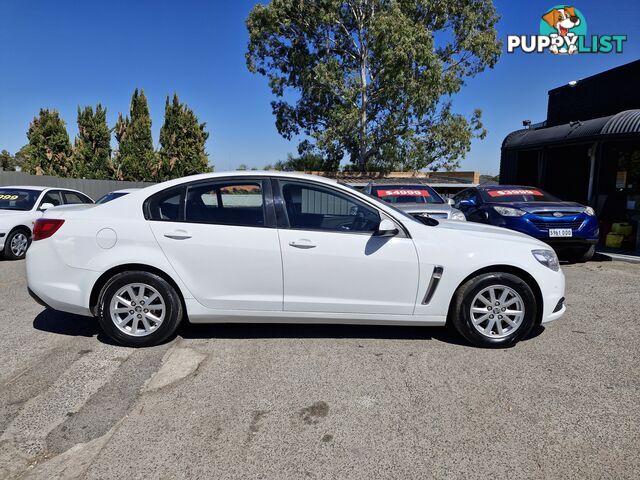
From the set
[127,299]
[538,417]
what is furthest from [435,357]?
[127,299]

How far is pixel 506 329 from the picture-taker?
13.6 feet

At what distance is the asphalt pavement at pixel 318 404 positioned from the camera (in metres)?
2.49

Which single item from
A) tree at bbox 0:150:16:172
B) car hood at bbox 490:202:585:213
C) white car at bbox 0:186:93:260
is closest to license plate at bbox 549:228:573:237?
car hood at bbox 490:202:585:213

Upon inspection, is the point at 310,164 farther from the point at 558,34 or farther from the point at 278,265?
the point at 278,265

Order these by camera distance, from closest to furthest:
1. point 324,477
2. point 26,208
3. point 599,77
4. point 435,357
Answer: point 324,477 → point 435,357 → point 26,208 → point 599,77

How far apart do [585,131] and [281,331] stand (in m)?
11.3

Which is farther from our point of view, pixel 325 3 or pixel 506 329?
pixel 325 3

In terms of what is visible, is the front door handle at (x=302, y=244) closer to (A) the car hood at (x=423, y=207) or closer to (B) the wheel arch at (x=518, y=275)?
(B) the wheel arch at (x=518, y=275)

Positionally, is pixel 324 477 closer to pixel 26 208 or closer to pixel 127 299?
pixel 127 299

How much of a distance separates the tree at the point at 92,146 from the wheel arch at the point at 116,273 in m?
25.6

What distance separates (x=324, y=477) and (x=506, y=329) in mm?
2478

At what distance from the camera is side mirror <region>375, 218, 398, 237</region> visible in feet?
12.7

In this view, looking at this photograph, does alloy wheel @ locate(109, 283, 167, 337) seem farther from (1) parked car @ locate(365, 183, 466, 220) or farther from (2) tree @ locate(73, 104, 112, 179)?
(2) tree @ locate(73, 104, 112, 179)

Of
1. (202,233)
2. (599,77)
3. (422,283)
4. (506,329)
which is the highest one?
(599,77)
